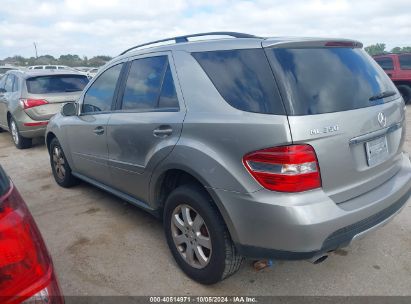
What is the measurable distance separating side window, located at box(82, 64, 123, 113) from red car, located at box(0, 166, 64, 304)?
230 cm

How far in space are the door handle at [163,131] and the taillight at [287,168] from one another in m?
0.78

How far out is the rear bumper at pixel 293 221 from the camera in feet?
6.73

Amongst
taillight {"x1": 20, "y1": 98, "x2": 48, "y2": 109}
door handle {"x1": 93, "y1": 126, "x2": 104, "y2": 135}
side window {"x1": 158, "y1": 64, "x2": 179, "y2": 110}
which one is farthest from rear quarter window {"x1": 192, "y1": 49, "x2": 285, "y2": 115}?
taillight {"x1": 20, "y1": 98, "x2": 48, "y2": 109}

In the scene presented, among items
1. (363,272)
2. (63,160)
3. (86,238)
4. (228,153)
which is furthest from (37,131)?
(363,272)

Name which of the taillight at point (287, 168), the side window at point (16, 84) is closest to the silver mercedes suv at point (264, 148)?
the taillight at point (287, 168)

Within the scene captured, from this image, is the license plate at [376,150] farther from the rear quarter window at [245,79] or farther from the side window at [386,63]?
the side window at [386,63]

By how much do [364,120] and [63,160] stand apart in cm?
382

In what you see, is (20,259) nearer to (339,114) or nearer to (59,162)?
(339,114)

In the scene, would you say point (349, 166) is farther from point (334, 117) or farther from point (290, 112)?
point (290, 112)

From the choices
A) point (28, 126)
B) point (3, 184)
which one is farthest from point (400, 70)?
point (3, 184)

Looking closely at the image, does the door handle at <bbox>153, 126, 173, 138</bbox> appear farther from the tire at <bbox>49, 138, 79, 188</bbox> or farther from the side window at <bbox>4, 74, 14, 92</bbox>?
the side window at <bbox>4, 74, 14, 92</bbox>

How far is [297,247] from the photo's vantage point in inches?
82.1

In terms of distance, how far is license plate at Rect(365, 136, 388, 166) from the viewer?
2350mm

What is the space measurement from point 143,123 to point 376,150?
→ 1.76 m
